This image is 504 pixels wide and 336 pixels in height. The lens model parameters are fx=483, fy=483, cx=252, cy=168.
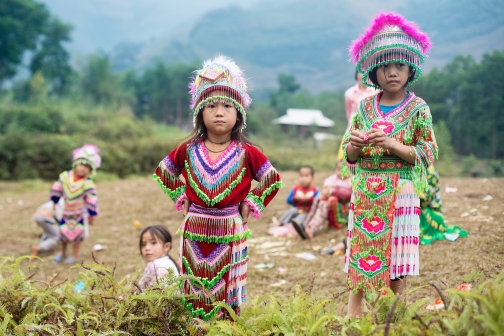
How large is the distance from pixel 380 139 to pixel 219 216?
3.56ft

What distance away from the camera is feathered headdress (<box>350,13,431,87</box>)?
120 inches

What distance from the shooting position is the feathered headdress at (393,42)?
10.0 feet

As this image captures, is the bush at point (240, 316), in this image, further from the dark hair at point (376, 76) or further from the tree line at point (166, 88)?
the tree line at point (166, 88)

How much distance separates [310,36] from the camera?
162ft

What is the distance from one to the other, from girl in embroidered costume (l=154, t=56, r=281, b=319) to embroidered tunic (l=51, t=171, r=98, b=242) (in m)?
3.65

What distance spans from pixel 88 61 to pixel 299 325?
34.4 m

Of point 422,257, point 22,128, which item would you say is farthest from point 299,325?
point 22,128

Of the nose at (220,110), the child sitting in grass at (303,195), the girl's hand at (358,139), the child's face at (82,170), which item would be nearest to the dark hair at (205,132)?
the nose at (220,110)

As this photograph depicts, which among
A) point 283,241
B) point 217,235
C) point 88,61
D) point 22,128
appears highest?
point 88,61

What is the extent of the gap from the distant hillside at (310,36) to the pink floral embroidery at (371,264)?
7.78 metres

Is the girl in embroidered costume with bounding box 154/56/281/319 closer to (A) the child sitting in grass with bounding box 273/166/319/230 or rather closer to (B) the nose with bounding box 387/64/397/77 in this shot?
→ (B) the nose with bounding box 387/64/397/77

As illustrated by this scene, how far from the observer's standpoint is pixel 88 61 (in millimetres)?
33812

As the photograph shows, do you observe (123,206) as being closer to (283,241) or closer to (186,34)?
(283,241)

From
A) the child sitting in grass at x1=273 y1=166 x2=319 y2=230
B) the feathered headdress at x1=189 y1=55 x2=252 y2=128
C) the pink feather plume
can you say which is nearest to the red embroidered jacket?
the feathered headdress at x1=189 y1=55 x2=252 y2=128
